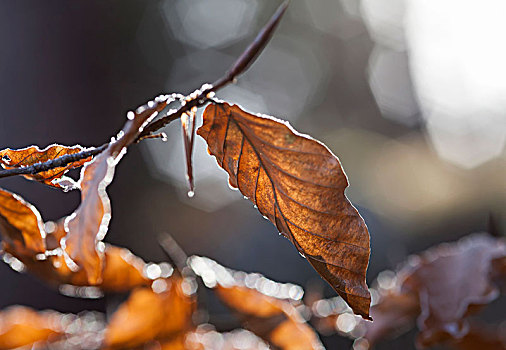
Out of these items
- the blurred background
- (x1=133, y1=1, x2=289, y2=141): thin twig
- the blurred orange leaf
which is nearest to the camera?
(x1=133, y1=1, x2=289, y2=141): thin twig

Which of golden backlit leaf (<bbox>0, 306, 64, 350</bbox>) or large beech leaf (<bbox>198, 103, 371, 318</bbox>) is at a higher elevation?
large beech leaf (<bbox>198, 103, 371, 318</bbox>)

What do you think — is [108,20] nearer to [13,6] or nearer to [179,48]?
[13,6]

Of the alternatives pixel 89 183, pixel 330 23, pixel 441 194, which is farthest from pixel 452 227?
pixel 330 23

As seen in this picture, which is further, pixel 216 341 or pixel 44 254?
pixel 216 341

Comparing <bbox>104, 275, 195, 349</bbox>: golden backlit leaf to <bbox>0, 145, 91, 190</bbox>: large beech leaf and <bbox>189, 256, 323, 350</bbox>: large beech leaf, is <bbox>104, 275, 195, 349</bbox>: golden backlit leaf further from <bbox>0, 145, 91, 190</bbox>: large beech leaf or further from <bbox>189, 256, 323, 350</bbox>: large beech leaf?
<bbox>0, 145, 91, 190</bbox>: large beech leaf

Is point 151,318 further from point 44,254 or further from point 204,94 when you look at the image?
point 204,94

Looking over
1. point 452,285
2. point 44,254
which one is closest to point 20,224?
point 44,254

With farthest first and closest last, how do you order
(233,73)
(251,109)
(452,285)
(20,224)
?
(251,109), (452,285), (20,224), (233,73)

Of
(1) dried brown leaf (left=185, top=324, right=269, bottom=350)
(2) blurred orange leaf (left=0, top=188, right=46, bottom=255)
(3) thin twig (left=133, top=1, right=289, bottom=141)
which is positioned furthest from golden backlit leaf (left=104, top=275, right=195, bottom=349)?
(3) thin twig (left=133, top=1, right=289, bottom=141)
